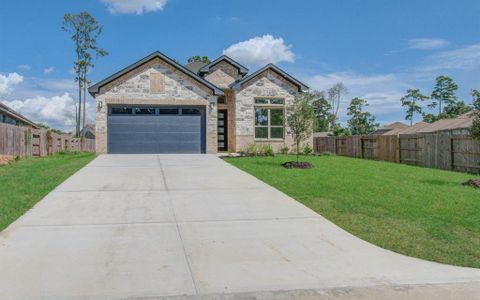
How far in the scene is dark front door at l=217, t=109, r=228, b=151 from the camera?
80.3 ft

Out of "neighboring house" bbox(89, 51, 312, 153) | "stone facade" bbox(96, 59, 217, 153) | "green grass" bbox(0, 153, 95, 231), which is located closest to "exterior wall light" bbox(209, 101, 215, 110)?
"neighboring house" bbox(89, 51, 312, 153)

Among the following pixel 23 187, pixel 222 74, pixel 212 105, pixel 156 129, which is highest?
pixel 222 74

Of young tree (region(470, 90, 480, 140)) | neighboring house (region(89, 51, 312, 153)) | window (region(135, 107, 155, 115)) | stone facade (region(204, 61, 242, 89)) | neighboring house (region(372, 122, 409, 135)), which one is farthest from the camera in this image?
neighboring house (region(372, 122, 409, 135))

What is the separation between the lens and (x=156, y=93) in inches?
845

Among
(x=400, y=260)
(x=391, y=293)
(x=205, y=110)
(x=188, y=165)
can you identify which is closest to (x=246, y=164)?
(x=188, y=165)

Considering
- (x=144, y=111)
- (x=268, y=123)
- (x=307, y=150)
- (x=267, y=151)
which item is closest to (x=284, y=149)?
(x=307, y=150)

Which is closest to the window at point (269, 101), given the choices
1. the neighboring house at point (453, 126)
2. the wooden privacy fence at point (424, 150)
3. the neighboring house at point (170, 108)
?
the neighboring house at point (170, 108)

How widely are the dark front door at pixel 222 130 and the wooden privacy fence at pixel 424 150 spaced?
318 inches

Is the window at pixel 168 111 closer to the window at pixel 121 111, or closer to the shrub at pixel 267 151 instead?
the window at pixel 121 111

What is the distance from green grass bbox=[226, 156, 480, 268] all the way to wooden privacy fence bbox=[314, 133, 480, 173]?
12.8ft

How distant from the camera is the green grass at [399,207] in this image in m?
6.07

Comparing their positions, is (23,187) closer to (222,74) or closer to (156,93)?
(156,93)

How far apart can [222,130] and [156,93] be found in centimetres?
482

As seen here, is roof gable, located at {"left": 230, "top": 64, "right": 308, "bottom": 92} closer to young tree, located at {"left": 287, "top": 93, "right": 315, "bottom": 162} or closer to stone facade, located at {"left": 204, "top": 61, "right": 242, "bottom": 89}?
stone facade, located at {"left": 204, "top": 61, "right": 242, "bottom": 89}
